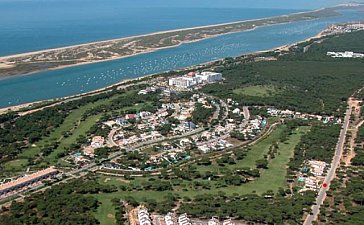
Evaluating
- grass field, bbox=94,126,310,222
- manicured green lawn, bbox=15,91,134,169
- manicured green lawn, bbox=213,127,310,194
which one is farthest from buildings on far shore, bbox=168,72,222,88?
manicured green lawn, bbox=213,127,310,194

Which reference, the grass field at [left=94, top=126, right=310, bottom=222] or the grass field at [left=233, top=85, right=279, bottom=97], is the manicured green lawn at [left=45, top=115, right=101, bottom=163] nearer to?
the grass field at [left=94, top=126, right=310, bottom=222]

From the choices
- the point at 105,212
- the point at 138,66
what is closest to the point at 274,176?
the point at 105,212

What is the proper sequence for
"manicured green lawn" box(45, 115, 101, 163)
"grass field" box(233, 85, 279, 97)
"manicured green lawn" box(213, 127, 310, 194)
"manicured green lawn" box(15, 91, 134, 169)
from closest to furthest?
"manicured green lawn" box(213, 127, 310, 194) < "manicured green lawn" box(45, 115, 101, 163) < "manicured green lawn" box(15, 91, 134, 169) < "grass field" box(233, 85, 279, 97)

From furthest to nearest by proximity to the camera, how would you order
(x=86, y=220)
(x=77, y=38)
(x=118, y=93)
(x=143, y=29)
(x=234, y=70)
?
(x=143, y=29)
(x=77, y=38)
(x=234, y=70)
(x=118, y=93)
(x=86, y=220)

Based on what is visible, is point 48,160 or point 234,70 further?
point 234,70

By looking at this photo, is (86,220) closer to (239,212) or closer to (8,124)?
(239,212)

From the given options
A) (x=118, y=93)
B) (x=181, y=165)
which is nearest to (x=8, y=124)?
(x=118, y=93)

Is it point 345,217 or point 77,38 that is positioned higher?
point 77,38
